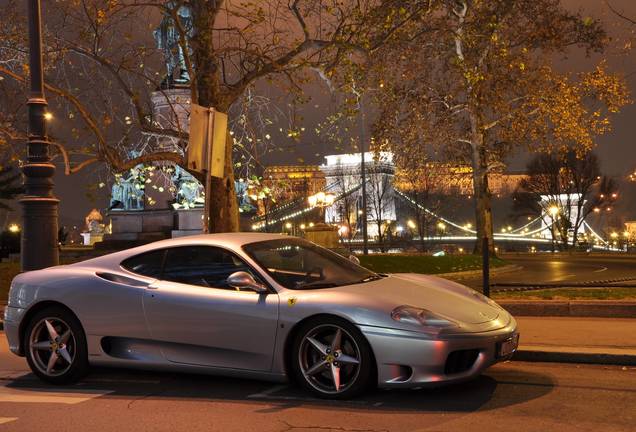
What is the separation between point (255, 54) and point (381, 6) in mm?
2529

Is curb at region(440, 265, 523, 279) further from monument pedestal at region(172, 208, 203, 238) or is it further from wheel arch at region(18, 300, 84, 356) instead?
wheel arch at region(18, 300, 84, 356)

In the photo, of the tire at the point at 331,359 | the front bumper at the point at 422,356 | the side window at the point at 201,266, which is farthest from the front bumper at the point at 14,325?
the front bumper at the point at 422,356

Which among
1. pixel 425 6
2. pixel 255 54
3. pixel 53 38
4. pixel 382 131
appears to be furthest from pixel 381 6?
pixel 382 131

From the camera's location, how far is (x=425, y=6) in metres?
14.2

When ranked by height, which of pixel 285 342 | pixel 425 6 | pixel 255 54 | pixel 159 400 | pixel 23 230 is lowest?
pixel 159 400

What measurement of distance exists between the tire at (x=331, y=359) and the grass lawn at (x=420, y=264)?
16824 mm

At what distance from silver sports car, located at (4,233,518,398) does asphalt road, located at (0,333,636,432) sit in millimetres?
209

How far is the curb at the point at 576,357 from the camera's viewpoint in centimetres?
667

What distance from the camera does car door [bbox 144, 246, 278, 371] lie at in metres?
5.80

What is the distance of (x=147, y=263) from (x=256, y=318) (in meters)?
1.28

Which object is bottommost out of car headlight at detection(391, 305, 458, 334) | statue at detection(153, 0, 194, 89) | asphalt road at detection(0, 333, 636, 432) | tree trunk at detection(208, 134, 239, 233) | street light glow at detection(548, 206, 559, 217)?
asphalt road at detection(0, 333, 636, 432)

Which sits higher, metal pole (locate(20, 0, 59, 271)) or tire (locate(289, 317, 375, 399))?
metal pole (locate(20, 0, 59, 271))

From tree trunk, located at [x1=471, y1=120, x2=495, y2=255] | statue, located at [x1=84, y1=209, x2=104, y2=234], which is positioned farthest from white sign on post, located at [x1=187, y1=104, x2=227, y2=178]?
statue, located at [x1=84, y1=209, x2=104, y2=234]

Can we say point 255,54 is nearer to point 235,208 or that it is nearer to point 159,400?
point 235,208
